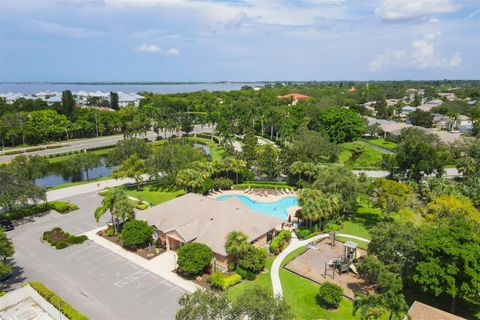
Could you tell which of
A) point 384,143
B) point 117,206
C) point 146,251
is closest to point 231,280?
point 146,251

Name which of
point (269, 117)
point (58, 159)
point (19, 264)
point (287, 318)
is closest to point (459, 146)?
point (269, 117)

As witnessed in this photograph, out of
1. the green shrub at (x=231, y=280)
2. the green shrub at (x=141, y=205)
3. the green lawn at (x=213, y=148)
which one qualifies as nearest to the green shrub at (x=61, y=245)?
the green shrub at (x=141, y=205)

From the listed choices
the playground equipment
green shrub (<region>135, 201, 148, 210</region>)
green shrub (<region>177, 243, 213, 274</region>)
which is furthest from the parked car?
the playground equipment

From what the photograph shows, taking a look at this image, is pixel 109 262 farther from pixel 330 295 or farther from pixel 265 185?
pixel 265 185

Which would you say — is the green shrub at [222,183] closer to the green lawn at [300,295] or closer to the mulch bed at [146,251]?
the mulch bed at [146,251]

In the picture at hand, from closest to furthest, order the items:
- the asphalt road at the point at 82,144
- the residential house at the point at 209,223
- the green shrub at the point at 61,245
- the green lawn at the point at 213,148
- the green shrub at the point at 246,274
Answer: the green shrub at the point at 246,274
the residential house at the point at 209,223
the green shrub at the point at 61,245
the green lawn at the point at 213,148
the asphalt road at the point at 82,144

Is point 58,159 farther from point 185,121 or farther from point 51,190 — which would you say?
point 185,121
